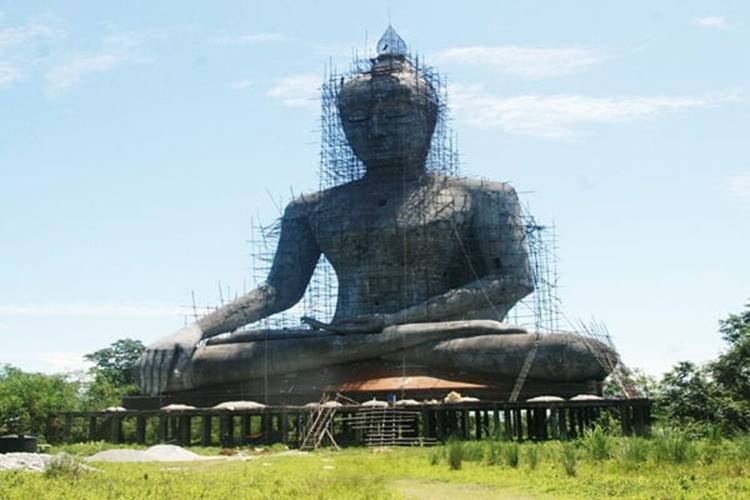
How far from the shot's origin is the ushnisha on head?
96.8ft

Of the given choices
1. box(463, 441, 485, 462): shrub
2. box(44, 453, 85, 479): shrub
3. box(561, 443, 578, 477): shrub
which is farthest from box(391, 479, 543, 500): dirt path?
box(44, 453, 85, 479): shrub

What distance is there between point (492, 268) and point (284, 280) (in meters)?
6.41

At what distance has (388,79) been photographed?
97.0ft

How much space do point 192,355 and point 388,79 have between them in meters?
10.1

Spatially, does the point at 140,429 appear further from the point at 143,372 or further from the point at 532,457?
the point at 532,457

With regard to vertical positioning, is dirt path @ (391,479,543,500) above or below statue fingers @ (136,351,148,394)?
below

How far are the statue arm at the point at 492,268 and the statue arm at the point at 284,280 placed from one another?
4364mm

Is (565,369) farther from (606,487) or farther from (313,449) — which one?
(606,487)

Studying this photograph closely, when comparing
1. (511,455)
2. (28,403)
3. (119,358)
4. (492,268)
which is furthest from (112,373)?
(511,455)

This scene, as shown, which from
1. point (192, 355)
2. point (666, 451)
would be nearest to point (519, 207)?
point (192, 355)

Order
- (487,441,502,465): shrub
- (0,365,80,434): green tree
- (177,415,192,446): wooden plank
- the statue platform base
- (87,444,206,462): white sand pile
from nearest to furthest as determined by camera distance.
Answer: (487,441,502,465): shrub
(87,444,206,462): white sand pile
the statue platform base
(177,415,192,446): wooden plank
(0,365,80,434): green tree

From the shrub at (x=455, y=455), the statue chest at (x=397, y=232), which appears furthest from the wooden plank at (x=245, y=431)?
the shrub at (x=455, y=455)

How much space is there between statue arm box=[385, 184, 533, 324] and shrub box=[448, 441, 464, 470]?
1029cm

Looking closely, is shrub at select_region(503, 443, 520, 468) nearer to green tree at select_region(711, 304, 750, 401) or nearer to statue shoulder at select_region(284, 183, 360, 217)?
green tree at select_region(711, 304, 750, 401)
